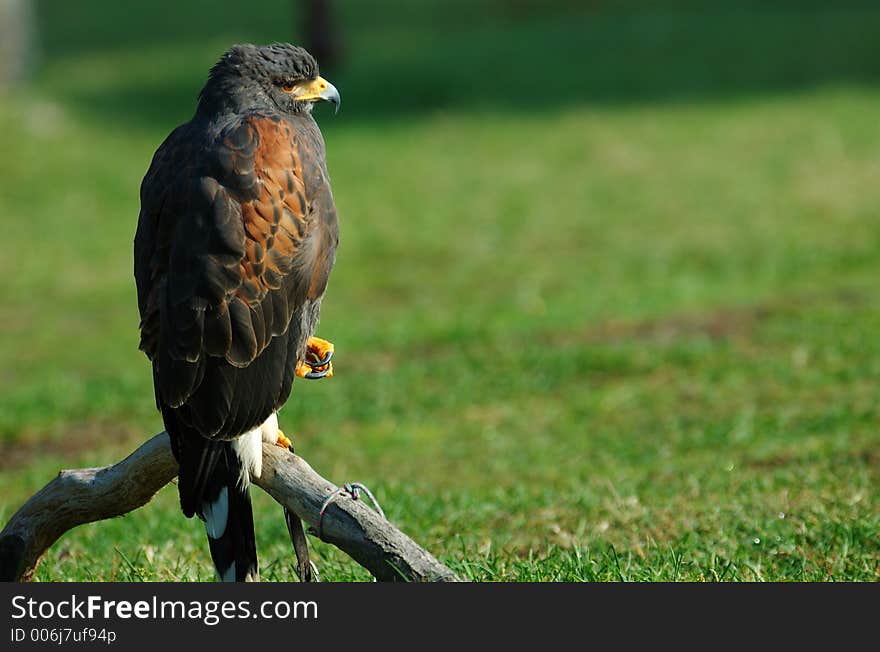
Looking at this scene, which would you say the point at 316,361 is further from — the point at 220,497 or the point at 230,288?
the point at 220,497

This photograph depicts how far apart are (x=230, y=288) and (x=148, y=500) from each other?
0.81m

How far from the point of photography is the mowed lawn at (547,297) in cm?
556

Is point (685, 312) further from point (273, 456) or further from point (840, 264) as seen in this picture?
point (273, 456)

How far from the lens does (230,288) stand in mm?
4016

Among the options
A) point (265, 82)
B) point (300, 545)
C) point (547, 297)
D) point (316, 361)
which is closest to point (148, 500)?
point (300, 545)

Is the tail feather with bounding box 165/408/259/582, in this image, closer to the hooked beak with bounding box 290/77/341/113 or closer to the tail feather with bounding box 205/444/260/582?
the tail feather with bounding box 205/444/260/582

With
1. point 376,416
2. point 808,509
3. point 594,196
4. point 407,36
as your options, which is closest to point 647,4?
point 407,36

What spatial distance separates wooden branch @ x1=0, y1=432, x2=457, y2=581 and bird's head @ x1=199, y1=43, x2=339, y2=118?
114 cm

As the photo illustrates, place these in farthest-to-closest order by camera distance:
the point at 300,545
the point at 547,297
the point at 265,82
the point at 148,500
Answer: the point at 547,297 → the point at 265,82 → the point at 148,500 → the point at 300,545

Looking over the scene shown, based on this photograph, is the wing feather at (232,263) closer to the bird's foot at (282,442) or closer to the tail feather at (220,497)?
the tail feather at (220,497)

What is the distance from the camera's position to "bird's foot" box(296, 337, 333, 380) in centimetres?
A: 438

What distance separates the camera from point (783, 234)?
11977mm

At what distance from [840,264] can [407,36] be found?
13.3 metres

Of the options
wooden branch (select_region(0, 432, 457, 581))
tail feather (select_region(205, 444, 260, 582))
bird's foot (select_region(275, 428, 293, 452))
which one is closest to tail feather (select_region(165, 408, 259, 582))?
tail feather (select_region(205, 444, 260, 582))
